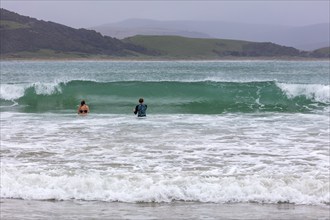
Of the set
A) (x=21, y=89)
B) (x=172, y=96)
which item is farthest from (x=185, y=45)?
(x=172, y=96)

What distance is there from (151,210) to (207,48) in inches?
5813

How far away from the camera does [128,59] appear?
135 m

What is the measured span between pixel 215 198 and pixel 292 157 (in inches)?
154

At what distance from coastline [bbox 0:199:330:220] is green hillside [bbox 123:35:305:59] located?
134 meters

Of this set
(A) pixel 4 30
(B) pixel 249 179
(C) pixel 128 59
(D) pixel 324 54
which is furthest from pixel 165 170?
(D) pixel 324 54

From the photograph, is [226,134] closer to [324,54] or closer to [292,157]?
[292,157]

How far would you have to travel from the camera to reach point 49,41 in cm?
14150

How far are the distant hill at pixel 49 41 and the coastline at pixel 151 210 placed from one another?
12293cm

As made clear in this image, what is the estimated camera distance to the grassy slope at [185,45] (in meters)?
148

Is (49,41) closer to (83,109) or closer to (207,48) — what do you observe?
(207,48)

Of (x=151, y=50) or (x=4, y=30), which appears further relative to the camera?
(x=151, y=50)

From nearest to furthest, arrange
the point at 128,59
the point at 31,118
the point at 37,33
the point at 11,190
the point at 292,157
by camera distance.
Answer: the point at 11,190, the point at 292,157, the point at 31,118, the point at 128,59, the point at 37,33

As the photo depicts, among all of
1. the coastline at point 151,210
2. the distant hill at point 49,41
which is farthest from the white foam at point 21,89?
the distant hill at point 49,41

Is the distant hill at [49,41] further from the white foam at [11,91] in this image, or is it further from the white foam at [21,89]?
the white foam at [11,91]
